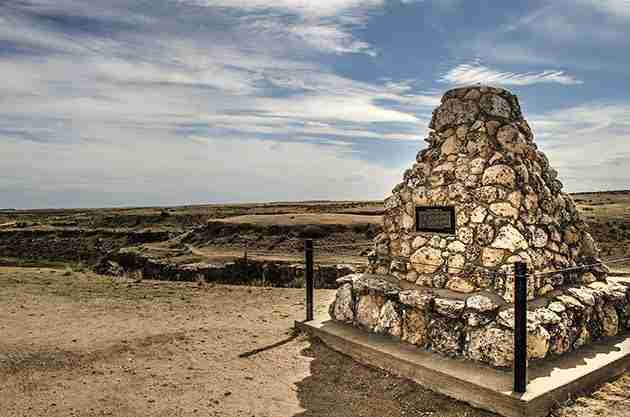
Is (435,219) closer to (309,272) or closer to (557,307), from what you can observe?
(557,307)

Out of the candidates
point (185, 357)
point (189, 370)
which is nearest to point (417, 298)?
point (189, 370)

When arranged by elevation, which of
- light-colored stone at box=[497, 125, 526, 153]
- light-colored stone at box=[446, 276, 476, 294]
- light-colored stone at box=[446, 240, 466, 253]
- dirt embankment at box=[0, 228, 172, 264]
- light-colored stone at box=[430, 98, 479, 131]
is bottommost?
dirt embankment at box=[0, 228, 172, 264]

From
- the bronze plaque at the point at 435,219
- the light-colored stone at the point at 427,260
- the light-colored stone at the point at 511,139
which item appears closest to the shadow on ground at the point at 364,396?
the light-colored stone at the point at 427,260

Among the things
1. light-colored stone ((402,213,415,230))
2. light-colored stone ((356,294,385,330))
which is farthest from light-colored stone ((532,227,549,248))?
light-colored stone ((356,294,385,330))

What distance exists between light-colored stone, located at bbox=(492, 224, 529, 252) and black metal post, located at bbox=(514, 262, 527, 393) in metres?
1.42

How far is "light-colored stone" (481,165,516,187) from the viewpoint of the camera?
7266mm

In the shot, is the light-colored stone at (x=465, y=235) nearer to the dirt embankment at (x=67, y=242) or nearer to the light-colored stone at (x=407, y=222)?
the light-colored stone at (x=407, y=222)

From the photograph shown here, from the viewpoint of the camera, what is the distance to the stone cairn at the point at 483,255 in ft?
22.0

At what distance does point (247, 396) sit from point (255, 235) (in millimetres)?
18197

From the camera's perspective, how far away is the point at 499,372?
6180mm

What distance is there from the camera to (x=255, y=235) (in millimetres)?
24484

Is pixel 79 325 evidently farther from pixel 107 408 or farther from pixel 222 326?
pixel 107 408

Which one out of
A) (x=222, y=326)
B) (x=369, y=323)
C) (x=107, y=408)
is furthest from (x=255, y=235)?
(x=107, y=408)

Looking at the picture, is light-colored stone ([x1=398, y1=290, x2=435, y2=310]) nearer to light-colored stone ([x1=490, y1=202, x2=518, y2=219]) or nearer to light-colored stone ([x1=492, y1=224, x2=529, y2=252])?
light-colored stone ([x1=492, y1=224, x2=529, y2=252])
